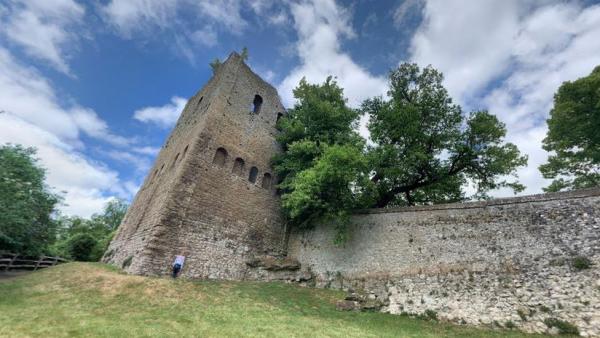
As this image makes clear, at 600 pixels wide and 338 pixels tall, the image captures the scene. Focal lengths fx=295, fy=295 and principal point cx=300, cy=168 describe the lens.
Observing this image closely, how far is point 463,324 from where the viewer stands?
30.8 ft

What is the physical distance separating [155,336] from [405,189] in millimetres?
14256

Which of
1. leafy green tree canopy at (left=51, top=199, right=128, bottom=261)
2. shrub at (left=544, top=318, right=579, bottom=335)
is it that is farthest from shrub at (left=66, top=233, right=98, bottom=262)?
shrub at (left=544, top=318, right=579, bottom=335)

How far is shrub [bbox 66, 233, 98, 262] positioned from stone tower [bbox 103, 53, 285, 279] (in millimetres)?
6914

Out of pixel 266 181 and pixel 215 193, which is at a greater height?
pixel 266 181

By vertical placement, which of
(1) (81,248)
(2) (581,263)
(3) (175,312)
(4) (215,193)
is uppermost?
(4) (215,193)

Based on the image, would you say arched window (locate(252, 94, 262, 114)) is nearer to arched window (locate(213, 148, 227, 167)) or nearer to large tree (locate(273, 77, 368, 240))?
large tree (locate(273, 77, 368, 240))

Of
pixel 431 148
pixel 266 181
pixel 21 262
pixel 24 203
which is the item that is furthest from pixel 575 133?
pixel 21 262

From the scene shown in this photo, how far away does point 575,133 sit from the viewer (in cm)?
1568

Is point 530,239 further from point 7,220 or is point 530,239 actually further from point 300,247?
point 7,220

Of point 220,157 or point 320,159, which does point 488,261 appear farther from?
point 220,157

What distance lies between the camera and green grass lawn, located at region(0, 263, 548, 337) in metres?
7.31

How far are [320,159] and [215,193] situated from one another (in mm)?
5680

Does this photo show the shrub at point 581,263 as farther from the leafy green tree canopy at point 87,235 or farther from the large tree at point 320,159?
the leafy green tree canopy at point 87,235

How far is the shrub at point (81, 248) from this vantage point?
21812 millimetres
